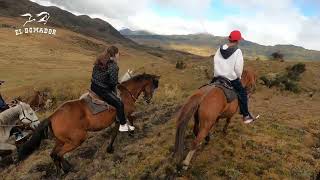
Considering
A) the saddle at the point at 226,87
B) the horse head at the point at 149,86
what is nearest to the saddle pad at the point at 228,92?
the saddle at the point at 226,87

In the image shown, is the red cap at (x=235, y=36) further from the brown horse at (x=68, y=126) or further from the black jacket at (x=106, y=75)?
the brown horse at (x=68, y=126)

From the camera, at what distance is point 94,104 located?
451 inches

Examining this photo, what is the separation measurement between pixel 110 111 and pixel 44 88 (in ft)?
70.2

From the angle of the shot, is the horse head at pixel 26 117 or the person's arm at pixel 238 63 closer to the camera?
the person's arm at pixel 238 63

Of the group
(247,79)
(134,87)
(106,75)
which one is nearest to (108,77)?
(106,75)

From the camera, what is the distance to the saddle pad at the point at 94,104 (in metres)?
11.4

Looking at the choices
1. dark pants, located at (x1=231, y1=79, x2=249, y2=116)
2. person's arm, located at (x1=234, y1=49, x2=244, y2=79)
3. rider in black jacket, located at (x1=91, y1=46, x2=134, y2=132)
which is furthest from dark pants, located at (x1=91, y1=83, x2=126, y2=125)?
person's arm, located at (x1=234, y1=49, x2=244, y2=79)

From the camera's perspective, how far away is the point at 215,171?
408 inches

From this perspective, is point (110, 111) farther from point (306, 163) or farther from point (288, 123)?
point (288, 123)

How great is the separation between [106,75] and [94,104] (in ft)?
2.95

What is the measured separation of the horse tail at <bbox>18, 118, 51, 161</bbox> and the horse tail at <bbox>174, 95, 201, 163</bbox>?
11.6 feet

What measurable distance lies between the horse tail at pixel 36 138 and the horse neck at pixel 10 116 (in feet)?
4.20

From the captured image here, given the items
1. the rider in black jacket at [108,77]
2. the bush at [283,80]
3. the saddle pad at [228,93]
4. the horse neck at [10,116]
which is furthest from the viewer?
the bush at [283,80]

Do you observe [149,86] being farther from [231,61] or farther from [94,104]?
[231,61]
